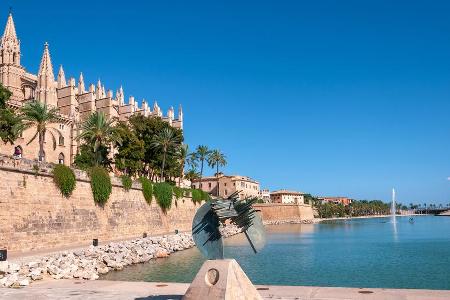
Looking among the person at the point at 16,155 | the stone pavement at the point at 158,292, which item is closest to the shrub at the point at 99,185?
the person at the point at 16,155

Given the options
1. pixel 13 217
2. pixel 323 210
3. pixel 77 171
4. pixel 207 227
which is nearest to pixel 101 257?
pixel 13 217

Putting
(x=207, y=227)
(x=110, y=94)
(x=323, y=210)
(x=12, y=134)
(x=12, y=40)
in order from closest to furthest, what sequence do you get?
(x=207, y=227) < (x=12, y=134) < (x=12, y=40) < (x=110, y=94) < (x=323, y=210)

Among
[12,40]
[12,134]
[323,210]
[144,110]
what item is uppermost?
[12,40]

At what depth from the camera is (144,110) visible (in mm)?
72625

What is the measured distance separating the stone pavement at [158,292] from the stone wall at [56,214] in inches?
356

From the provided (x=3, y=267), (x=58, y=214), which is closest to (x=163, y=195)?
(x=58, y=214)

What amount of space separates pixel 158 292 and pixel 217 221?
8.83ft

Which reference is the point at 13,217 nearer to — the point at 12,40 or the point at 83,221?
the point at 83,221

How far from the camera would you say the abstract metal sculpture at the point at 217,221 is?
33.4 feet

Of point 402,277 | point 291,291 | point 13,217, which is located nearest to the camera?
point 291,291

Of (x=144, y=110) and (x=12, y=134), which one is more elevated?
(x=144, y=110)

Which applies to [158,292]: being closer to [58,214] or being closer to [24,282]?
[24,282]

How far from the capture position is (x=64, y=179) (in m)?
25.0

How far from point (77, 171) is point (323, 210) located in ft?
384
